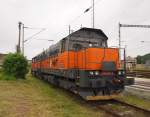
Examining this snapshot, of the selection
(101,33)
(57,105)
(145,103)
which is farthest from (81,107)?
(101,33)

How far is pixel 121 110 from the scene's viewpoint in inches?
407

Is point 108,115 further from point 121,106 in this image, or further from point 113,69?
point 113,69

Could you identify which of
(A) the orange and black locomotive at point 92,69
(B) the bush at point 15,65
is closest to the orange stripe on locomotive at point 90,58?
(A) the orange and black locomotive at point 92,69

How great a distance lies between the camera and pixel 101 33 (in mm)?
13594

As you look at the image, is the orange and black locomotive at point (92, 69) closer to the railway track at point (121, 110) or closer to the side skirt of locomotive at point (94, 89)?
the side skirt of locomotive at point (94, 89)

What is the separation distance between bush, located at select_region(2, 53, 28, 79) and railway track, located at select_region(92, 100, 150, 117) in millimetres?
15670

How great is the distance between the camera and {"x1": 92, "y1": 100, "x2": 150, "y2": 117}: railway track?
372 inches

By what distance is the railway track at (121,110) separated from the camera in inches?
372

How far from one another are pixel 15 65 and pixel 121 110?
1753cm

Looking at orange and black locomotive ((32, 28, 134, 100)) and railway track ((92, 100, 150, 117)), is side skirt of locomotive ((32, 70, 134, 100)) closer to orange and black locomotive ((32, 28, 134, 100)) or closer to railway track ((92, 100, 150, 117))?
orange and black locomotive ((32, 28, 134, 100))

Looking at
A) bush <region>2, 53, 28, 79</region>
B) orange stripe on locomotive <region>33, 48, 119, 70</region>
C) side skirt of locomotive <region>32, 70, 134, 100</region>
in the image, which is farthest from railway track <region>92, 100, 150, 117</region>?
bush <region>2, 53, 28, 79</region>

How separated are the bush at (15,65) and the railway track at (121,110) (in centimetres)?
1567

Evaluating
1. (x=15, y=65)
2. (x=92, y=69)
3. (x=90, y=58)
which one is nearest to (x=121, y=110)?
(x=92, y=69)

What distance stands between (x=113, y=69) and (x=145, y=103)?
7.05 feet
